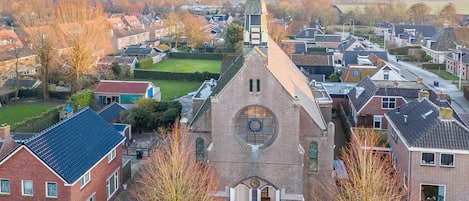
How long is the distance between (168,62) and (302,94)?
2696 inches

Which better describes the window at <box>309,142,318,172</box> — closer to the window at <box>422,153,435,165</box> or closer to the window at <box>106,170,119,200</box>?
the window at <box>422,153,435,165</box>

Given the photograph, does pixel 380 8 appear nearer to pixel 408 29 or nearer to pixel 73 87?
pixel 408 29

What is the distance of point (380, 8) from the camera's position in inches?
6152

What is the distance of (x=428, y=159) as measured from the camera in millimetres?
27516

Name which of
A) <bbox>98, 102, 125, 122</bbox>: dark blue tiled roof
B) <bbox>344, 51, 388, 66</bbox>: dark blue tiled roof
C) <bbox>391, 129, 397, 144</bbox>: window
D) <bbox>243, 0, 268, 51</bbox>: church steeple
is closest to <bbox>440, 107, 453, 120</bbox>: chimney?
<bbox>391, 129, 397, 144</bbox>: window

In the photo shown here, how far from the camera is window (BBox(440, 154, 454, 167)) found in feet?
89.0

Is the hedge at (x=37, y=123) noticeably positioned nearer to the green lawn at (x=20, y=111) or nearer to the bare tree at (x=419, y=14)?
the green lawn at (x=20, y=111)

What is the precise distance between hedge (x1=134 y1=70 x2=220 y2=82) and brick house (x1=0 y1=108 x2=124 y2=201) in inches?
1980

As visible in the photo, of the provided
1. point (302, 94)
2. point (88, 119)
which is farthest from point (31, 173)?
point (302, 94)

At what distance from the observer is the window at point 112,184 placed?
29672 millimetres

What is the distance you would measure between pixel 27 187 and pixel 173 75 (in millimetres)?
55592

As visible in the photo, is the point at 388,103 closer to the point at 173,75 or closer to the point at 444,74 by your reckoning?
the point at 444,74

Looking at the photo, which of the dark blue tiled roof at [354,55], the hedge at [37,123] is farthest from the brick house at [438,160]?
the dark blue tiled roof at [354,55]

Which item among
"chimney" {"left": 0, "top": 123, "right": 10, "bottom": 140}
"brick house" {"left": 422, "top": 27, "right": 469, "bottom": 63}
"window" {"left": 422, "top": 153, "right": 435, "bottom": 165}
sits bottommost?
"window" {"left": 422, "top": 153, "right": 435, "bottom": 165}
